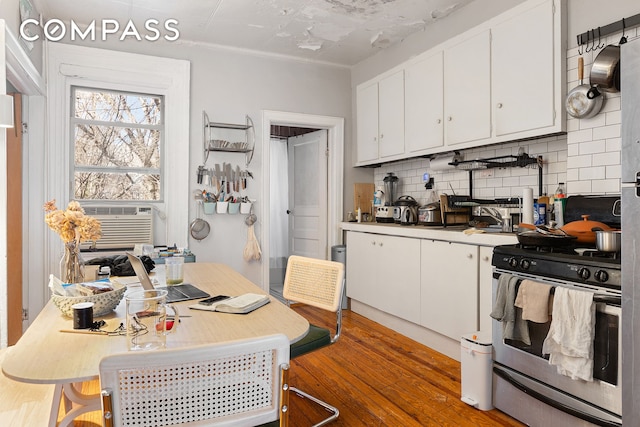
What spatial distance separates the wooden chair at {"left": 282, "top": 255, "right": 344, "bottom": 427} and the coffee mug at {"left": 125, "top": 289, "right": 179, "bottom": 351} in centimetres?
86

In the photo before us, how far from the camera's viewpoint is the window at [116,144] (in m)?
3.92

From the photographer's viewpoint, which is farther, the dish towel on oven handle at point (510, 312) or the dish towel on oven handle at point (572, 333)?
the dish towel on oven handle at point (510, 312)

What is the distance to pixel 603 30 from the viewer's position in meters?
2.58

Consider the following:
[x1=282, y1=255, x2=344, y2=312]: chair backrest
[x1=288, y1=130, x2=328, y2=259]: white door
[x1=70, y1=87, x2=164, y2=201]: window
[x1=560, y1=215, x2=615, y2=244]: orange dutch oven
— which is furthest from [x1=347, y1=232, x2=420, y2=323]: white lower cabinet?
[x1=70, y1=87, x2=164, y2=201]: window

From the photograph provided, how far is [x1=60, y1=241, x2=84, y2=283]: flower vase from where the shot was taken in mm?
1975

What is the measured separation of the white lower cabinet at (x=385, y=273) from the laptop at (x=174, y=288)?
2.07 meters

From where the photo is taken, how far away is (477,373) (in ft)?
8.06

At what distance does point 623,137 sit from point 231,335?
180cm

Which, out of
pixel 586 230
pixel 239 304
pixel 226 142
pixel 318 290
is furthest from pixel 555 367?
pixel 226 142

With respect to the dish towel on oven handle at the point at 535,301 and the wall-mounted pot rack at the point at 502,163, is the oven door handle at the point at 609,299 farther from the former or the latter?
the wall-mounted pot rack at the point at 502,163

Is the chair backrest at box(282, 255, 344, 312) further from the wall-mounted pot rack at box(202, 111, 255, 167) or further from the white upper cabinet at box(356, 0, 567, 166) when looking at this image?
the wall-mounted pot rack at box(202, 111, 255, 167)

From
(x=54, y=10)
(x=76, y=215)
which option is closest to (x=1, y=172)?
(x=76, y=215)

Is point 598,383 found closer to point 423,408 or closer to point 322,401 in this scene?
point 423,408

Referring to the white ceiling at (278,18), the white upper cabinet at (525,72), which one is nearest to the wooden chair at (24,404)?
the white ceiling at (278,18)
